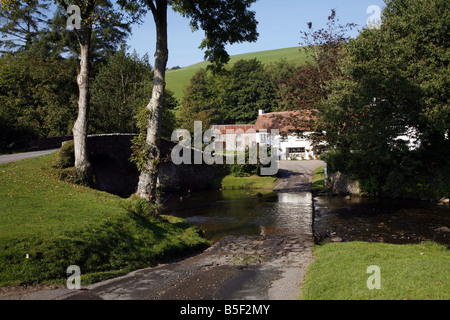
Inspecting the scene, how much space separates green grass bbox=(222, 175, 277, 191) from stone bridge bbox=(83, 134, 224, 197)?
160 cm

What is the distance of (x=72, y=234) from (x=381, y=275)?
25.4ft

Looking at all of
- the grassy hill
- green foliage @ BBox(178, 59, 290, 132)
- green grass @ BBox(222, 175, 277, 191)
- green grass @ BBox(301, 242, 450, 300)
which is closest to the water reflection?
green grass @ BBox(222, 175, 277, 191)

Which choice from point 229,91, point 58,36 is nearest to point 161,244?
point 58,36

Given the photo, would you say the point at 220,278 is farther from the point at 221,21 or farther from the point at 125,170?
the point at 125,170

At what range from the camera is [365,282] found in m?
6.97

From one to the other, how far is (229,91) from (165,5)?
7472cm

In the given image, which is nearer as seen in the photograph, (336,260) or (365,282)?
(365,282)

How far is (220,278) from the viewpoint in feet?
27.8

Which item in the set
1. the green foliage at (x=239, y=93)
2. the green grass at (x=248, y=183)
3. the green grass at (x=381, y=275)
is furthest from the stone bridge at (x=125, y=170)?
the green foliage at (x=239, y=93)

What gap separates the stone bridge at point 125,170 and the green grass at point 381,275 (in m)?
10.9

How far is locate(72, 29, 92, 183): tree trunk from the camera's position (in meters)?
16.4

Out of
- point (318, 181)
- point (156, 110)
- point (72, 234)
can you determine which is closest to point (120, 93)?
point (318, 181)

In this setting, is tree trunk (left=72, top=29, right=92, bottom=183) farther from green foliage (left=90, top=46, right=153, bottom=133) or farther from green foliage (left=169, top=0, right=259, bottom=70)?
green foliage (left=90, top=46, right=153, bottom=133)
